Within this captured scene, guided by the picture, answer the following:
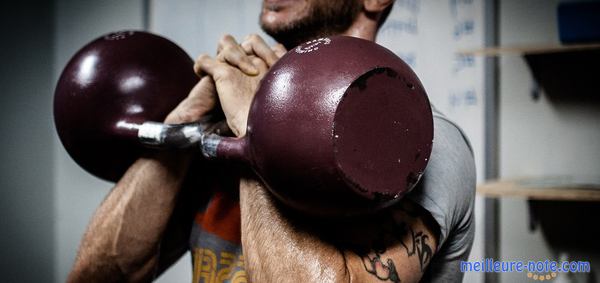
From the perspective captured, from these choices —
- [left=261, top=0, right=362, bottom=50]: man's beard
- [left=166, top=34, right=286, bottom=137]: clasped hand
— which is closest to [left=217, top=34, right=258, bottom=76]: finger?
[left=166, top=34, right=286, bottom=137]: clasped hand

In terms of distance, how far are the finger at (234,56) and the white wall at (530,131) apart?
126 cm

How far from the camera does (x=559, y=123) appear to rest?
1745 mm

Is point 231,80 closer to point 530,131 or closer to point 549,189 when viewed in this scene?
point 549,189

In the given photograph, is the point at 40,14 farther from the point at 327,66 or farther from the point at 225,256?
the point at 327,66

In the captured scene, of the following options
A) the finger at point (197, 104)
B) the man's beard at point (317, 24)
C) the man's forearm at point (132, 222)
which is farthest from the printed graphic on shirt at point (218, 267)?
the man's beard at point (317, 24)

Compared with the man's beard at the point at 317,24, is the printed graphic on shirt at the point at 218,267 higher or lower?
lower

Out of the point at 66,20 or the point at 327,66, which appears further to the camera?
the point at 66,20

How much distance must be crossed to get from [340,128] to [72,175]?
2.29 meters

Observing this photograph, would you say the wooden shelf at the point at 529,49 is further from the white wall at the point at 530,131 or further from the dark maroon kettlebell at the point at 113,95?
the dark maroon kettlebell at the point at 113,95

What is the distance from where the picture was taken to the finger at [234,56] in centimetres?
76

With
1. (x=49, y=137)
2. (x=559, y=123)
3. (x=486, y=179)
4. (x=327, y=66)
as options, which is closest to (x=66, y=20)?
(x=49, y=137)

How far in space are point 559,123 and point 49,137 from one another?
2.18m

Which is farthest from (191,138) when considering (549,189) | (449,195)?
(549,189)

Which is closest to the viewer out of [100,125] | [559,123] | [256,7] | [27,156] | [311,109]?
[311,109]
